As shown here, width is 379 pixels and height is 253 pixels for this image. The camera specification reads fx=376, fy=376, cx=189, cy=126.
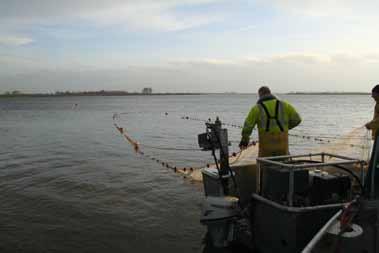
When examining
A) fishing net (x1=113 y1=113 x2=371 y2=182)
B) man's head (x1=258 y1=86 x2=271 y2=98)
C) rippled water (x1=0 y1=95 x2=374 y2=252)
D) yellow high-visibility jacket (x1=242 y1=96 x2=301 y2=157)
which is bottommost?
rippled water (x1=0 y1=95 x2=374 y2=252)

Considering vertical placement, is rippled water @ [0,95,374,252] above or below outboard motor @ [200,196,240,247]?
below

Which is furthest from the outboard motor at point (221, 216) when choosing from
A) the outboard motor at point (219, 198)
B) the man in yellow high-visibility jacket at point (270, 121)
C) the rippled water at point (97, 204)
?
the rippled water at point (97, 204)

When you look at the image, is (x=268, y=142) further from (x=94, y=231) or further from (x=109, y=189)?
(x=109, y=189)

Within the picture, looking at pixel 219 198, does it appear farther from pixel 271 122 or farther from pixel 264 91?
Result: pixel 264 91

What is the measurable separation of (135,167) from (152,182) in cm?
304

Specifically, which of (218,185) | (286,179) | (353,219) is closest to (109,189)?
(218,185)

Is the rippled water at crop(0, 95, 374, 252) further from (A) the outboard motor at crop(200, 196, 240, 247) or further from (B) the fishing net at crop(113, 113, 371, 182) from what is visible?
(A) the outboard motor at crop(200, 196, 240, 247)

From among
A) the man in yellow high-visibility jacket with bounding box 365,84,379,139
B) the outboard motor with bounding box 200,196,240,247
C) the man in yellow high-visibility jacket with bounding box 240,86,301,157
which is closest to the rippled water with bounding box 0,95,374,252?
the outboard motor with bounding box 200,196,240,247

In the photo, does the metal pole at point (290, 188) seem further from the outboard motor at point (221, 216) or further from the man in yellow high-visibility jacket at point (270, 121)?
the man in yellow high-visibility jacket at point (270, 121)

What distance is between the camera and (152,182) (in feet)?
43.8

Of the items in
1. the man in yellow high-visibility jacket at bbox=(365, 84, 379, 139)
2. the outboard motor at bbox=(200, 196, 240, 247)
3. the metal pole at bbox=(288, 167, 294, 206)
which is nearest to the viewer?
the metal pole at bbox=(288, 167, 294, 206)

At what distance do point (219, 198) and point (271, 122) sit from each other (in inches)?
65.7

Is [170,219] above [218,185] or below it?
below

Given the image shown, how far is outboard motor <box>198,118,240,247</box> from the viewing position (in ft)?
20.3
